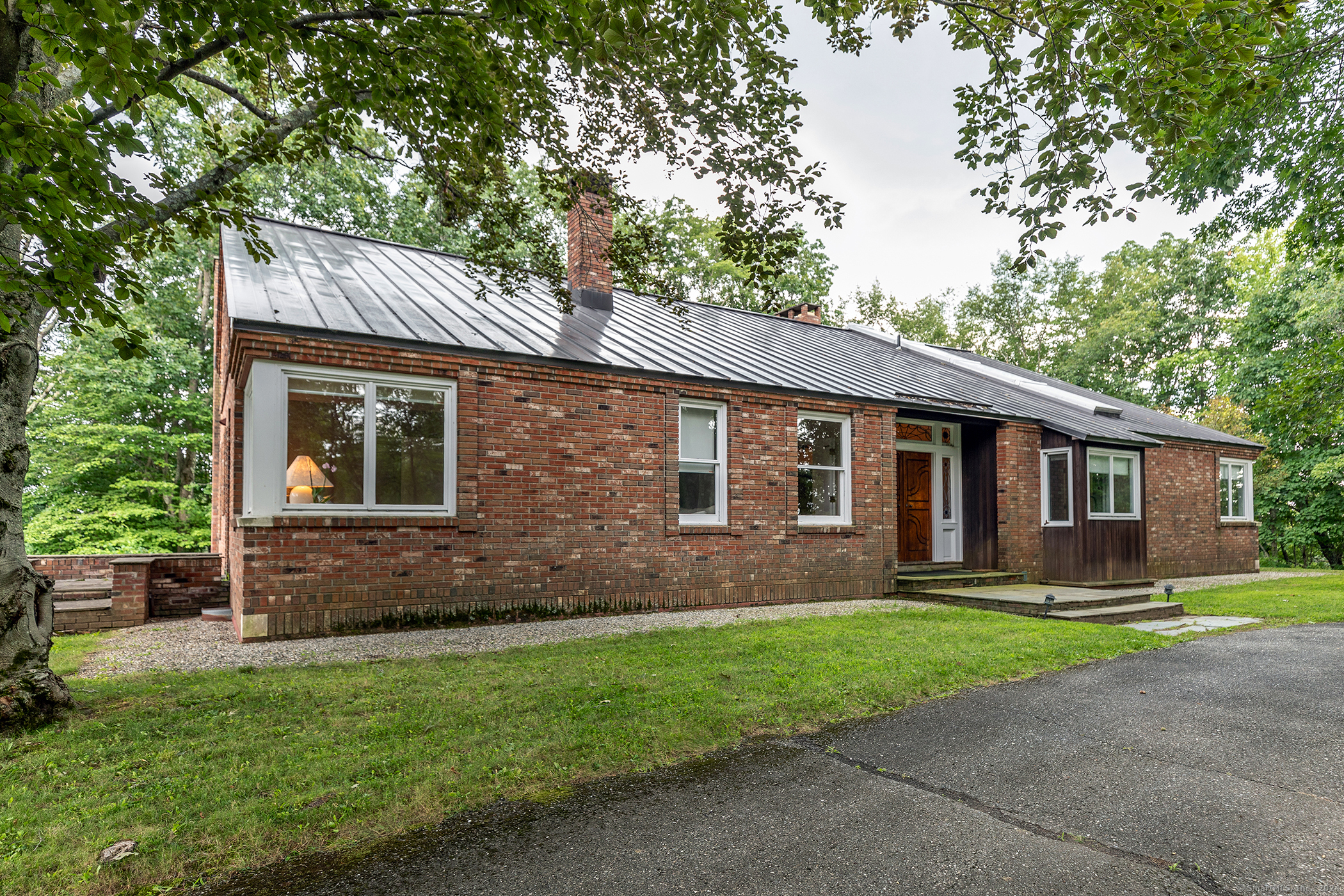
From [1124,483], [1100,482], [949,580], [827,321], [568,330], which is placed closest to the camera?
[568,330]

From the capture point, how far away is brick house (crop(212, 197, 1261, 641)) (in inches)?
300

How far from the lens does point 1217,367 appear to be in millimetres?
27172

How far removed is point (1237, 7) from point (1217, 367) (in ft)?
100

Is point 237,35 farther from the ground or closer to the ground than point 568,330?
farther from the ground

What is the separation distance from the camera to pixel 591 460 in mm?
9211

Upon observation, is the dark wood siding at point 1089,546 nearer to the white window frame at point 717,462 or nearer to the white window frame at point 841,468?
the white window frame at point 841,468

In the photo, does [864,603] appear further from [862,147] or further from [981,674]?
[862,147]

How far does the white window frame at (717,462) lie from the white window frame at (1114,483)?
289 inches

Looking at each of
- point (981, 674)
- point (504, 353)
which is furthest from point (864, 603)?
point (504, 353)

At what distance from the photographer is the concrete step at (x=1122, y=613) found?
30.7 ft

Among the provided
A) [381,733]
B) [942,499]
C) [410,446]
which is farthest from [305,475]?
[942,499]

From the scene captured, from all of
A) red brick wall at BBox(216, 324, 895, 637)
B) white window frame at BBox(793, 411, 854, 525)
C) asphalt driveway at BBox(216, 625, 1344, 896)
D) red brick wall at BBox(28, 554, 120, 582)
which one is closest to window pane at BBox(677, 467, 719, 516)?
red brick wall at BBox(216, 324, 895, 637)

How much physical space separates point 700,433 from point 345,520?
508 centimetres

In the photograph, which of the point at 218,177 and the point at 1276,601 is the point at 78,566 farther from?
the point at 1276,601
